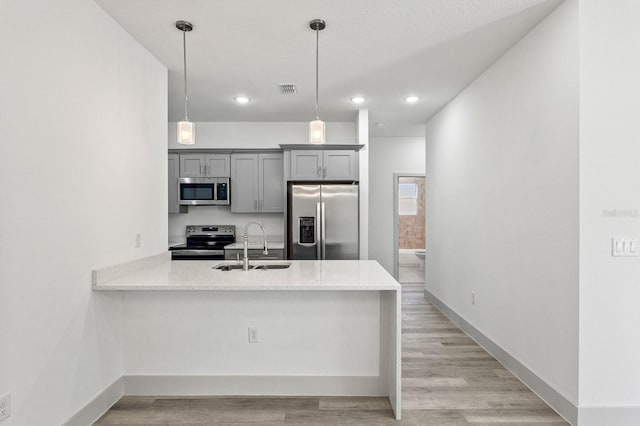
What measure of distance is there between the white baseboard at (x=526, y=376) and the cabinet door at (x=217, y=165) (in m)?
3.51

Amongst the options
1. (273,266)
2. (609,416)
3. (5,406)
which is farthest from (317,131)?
(609,416)

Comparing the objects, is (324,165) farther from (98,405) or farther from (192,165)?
(98,405)

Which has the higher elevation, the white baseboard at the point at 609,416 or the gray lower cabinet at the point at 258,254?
the gray lower cabinet at the point at 258,254

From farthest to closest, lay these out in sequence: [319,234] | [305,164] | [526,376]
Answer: [305,164] → [319,234] → [526,376]

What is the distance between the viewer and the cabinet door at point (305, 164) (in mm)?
4957

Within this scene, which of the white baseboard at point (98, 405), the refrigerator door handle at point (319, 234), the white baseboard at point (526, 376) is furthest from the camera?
the refrigerator door handle at point (319, 234)

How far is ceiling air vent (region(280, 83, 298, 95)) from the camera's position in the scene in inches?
152

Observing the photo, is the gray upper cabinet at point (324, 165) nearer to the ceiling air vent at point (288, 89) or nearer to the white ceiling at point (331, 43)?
the white ceiling at point (331, 43)

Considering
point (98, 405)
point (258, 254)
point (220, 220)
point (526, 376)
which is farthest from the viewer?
point (220, 220)

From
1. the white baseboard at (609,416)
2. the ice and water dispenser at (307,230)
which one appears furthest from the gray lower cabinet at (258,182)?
the white baseboard at (609,416)

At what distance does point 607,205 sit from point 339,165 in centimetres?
312

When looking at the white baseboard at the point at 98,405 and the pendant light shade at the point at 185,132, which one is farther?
the pendant light shade at the point at 185,132

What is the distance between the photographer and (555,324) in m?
2.47

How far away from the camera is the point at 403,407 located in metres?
2.52
